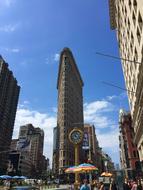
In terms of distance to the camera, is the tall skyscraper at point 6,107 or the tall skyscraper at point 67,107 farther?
the tall skyscraper at point 6,107

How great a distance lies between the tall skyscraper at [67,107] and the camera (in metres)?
120

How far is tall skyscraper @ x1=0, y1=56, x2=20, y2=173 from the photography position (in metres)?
135

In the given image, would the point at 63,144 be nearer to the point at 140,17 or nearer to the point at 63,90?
the point at 63,90

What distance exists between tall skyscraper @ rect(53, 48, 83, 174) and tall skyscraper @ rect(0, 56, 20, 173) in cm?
3346

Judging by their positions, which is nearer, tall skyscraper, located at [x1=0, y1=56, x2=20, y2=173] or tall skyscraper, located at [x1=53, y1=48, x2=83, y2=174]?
tall skyscraper, located at [x1=53, y1=48, x2=83, y2=174]

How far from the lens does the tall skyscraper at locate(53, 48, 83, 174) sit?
11962 centimetres

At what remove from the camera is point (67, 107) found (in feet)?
433

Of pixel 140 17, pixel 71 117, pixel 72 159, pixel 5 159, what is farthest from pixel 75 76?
pixel 140 17

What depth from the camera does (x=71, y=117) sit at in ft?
449

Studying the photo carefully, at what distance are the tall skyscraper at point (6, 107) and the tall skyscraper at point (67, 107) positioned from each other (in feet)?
110

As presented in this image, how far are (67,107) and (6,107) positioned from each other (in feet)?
135

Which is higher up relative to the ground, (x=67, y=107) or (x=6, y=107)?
(x=6, y=107)

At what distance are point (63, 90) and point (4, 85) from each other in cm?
3829

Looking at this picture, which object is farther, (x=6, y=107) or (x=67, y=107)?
(x=6, y=107)
